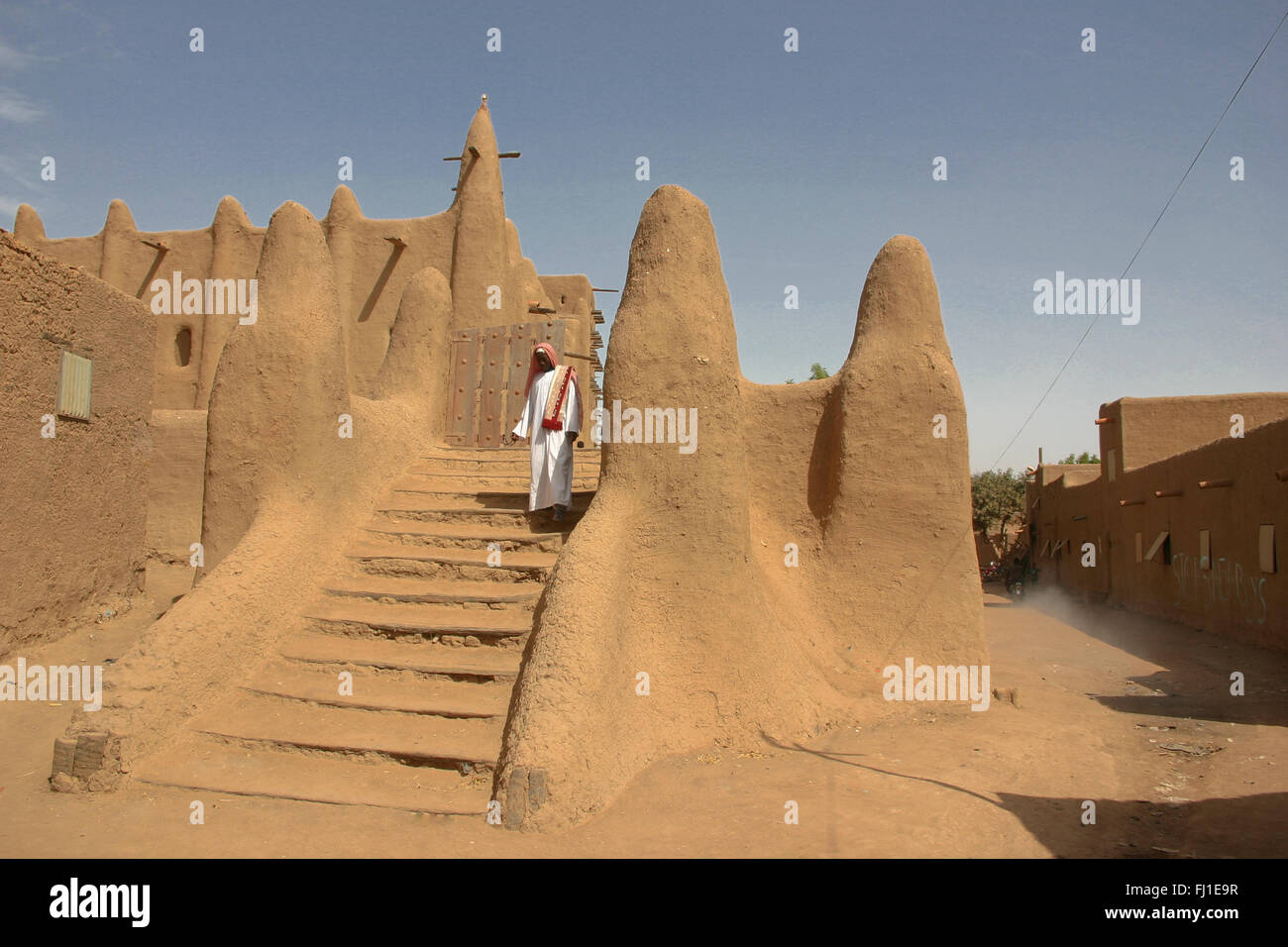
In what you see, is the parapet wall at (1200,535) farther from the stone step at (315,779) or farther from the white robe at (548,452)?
the stone step at (315,779)

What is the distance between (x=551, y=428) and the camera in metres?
7.20

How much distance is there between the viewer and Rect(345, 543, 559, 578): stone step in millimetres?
6371

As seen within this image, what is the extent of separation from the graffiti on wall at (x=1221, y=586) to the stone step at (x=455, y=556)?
9.30 m

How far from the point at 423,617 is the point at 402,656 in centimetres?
39

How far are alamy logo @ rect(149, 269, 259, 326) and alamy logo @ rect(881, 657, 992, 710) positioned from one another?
13349 mm

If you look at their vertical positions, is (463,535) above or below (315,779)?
above

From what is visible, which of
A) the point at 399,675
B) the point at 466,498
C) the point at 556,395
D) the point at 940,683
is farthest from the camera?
the point at 466,498

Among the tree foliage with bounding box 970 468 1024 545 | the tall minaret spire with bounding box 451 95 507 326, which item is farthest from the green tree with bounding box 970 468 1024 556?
the tall minaret spire with bounding box 451 95 507 326

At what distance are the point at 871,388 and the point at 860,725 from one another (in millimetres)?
2916

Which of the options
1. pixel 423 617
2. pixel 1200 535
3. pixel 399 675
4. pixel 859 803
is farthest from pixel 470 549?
pixel 1200 535

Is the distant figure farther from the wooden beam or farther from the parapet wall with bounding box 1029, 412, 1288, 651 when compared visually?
the wooden beam

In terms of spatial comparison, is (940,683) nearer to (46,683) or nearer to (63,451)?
(46,683)

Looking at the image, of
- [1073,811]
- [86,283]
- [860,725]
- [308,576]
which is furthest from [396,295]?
[1073,811]

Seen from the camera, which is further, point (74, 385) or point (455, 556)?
point (74, 385)
